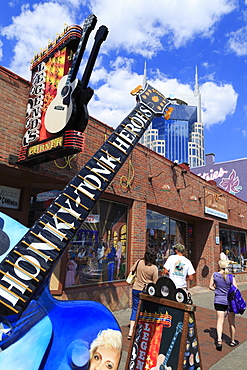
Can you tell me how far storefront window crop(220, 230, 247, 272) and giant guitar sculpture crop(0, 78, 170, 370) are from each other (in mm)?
13575

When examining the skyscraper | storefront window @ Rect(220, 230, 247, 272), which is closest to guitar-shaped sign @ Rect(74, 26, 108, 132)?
storefront window @ Rect(220, 230, 247, 272)

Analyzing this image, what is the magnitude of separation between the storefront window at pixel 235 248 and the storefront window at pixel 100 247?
8.62 metres

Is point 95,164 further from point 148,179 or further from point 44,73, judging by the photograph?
point 148,179

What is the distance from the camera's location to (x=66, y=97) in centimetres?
470

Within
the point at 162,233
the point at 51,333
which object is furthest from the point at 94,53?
the point at 162,233

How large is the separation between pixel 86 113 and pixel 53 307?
3342 mm

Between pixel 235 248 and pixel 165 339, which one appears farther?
pixel 235 248

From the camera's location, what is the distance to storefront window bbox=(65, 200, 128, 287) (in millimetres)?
6469

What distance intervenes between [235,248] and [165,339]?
47.1 feet

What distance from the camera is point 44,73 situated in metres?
5.32

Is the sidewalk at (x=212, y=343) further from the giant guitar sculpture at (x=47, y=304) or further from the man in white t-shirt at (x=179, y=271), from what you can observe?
the giant guitar sculpture at (x=47, y=304)

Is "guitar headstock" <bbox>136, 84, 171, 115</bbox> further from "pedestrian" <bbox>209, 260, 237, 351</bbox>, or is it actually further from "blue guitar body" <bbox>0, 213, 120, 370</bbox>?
"pedestrian" <bbox>209, 260, 237, 351</bbox>

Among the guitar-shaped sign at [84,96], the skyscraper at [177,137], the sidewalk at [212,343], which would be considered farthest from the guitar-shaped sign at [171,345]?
the skyscraper at [177,137]

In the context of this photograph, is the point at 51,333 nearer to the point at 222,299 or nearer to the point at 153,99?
the point at 153,99
